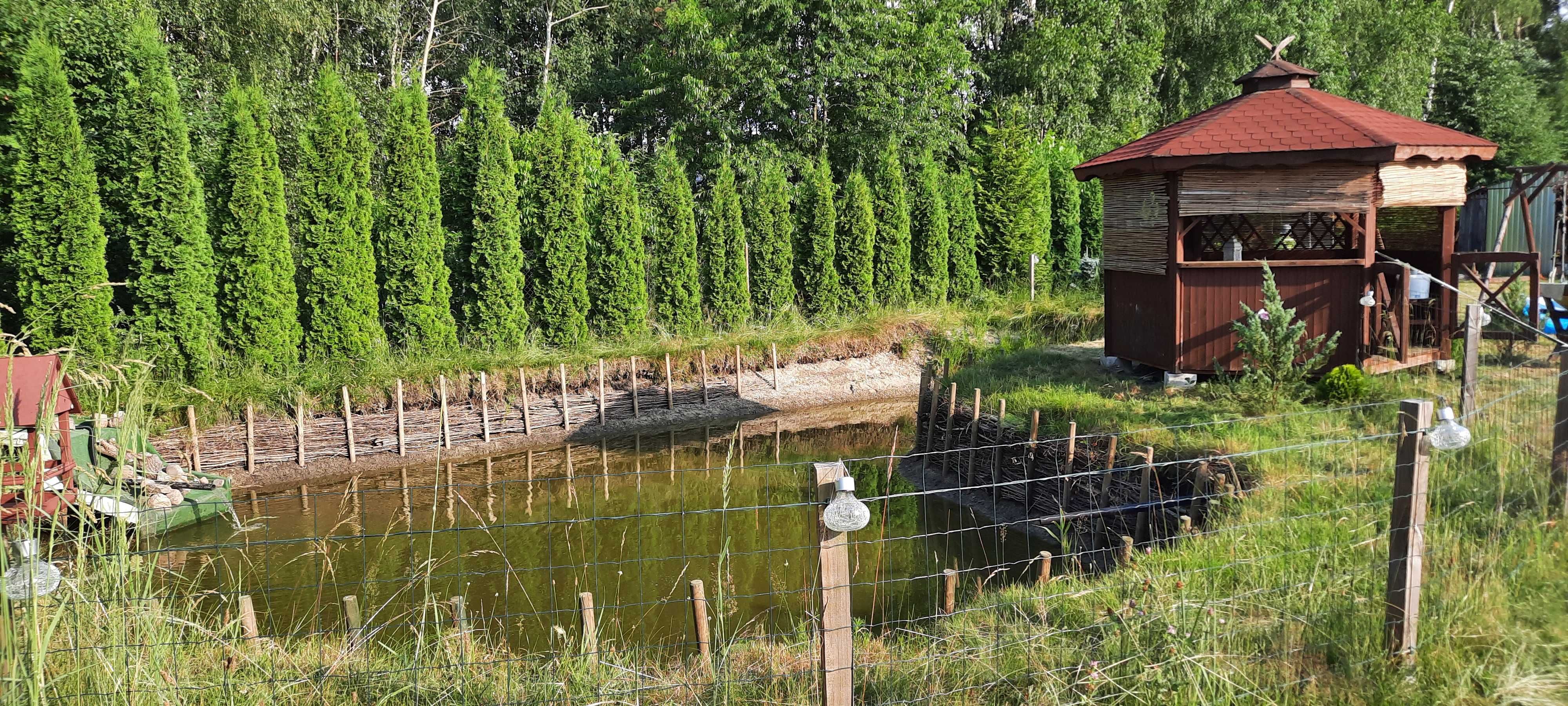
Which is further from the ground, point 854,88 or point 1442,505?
point 854,88

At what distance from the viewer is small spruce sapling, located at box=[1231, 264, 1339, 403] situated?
9.55m

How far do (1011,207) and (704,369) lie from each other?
921 centimetres

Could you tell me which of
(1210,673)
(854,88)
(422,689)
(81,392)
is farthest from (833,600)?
(854,88)

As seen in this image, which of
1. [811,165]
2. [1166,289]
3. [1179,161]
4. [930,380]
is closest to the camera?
Answer: [1179,161]

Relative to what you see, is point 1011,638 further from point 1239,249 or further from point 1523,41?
point 1523,41

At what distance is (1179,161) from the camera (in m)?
10.9

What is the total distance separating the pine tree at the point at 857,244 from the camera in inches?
802

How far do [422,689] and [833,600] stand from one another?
5.73 ft

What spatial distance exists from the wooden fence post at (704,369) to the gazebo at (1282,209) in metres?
6.68

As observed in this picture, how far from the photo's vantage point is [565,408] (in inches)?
611

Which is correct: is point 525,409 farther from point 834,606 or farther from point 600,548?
point 834,606

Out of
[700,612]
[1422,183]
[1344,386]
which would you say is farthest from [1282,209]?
[700,612]

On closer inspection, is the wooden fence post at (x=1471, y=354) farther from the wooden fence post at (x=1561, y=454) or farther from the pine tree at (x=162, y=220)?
the pine tree at (x=162, y=220)

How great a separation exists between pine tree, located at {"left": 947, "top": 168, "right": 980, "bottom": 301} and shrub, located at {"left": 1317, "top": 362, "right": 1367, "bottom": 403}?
38.8 feet
